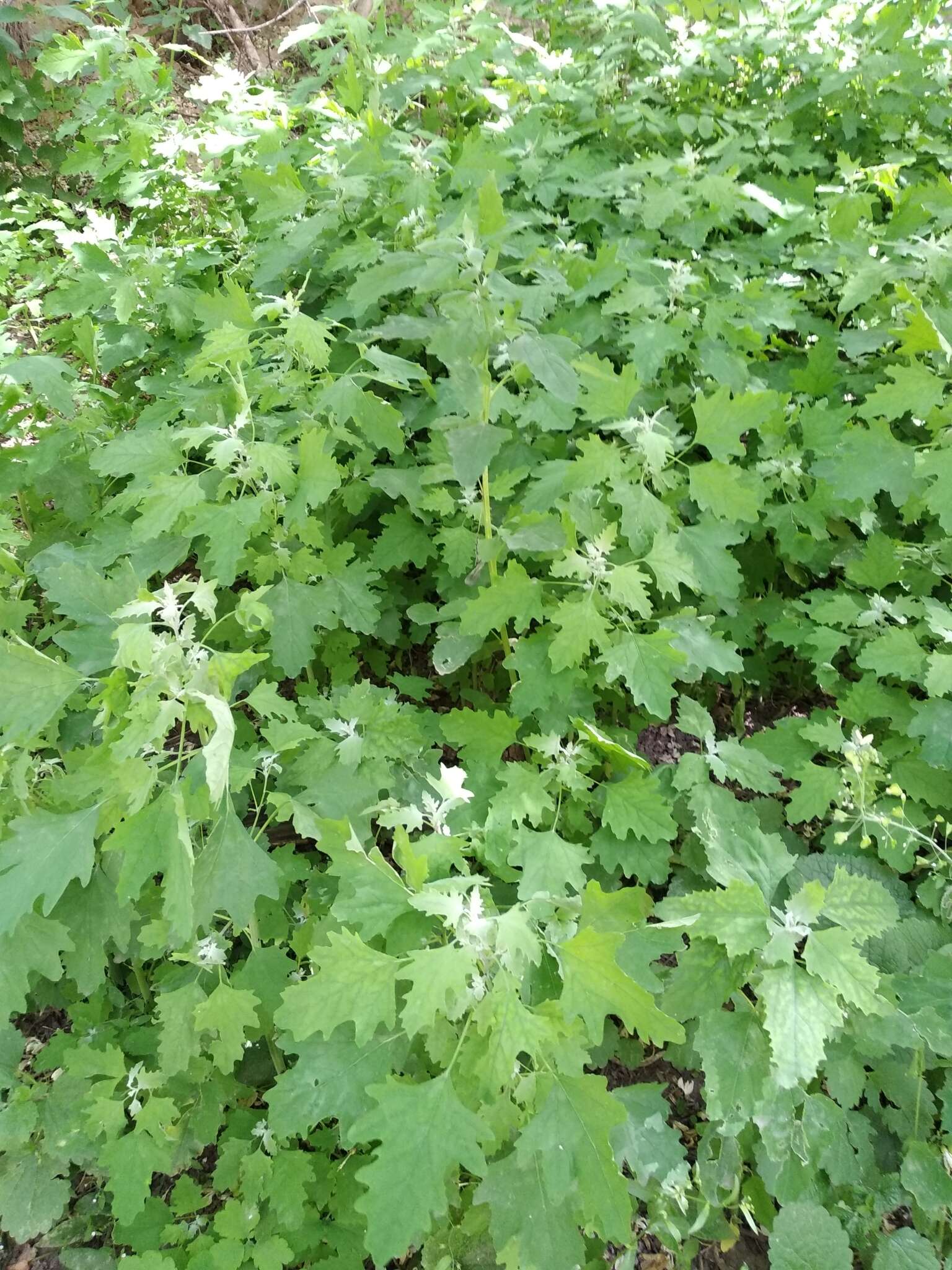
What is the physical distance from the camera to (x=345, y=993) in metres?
1.29

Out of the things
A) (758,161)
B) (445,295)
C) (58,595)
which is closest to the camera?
(58,595)

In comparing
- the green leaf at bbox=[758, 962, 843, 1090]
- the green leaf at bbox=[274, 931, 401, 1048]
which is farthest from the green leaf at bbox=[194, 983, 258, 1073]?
the green leaf at bbox=[758, 962, 843, 1090]

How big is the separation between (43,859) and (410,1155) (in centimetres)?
82

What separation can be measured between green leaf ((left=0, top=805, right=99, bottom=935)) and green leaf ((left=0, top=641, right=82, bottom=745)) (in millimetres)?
179

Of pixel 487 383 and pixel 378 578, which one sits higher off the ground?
pixel 487 383

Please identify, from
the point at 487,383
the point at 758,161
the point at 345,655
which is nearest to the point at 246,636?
the point at 345,655

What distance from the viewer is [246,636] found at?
2.12m

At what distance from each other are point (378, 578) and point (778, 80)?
3.75m

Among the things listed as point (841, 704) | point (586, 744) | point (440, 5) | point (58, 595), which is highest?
point (440, 5)

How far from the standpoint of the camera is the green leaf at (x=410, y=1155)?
44.0 inches

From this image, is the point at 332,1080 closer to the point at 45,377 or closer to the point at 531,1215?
the point at 531,1215

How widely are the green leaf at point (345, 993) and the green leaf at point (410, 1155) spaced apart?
112mm

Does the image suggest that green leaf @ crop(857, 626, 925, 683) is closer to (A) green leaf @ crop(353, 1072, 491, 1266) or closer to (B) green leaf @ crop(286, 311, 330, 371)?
(A) green leaf @ crop(353, 1072, 491, 1266)

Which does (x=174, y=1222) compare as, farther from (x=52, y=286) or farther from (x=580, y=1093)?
(x=52, y=286)
